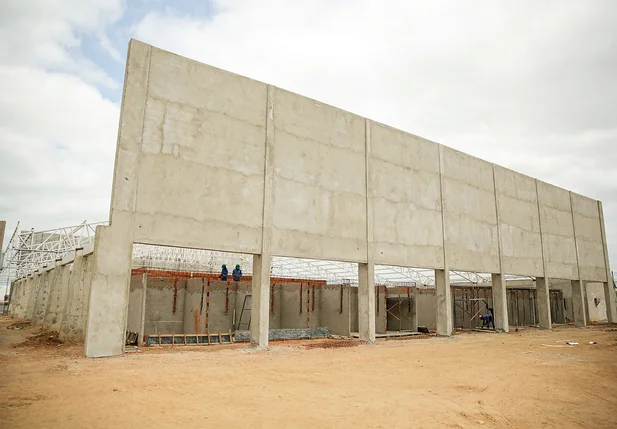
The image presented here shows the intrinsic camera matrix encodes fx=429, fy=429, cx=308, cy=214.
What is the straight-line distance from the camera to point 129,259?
1298cm

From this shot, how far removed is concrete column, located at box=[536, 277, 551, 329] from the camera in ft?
93.8

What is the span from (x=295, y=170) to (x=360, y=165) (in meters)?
3.80

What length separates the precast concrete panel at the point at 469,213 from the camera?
23.5m

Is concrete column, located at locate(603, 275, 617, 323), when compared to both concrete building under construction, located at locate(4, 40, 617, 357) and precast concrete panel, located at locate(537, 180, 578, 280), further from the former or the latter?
concrete building under construction, located at locate(4, 40, 617, 357)

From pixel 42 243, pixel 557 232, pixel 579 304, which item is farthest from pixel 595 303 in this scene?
pixel 42 243

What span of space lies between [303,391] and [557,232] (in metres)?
29.5

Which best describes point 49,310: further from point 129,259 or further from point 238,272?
point 129,259

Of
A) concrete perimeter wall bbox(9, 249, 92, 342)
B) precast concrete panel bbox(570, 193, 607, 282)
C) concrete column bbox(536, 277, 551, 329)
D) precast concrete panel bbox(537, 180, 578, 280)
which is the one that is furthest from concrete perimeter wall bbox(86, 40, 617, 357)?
precast concrete panel bbox(570, 193, 607, 282)

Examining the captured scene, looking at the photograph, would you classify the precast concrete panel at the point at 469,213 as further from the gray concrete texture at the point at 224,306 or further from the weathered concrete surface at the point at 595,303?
the weathered concrete surface at the point at 595,303

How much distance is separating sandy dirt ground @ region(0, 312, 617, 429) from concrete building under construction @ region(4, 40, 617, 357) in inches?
114

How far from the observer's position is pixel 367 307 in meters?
18.6

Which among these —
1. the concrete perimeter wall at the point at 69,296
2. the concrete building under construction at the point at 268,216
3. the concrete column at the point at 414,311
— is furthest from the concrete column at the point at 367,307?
the concrete perimeter wall at the point at 69,296

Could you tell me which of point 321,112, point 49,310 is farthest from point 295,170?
point 49,310

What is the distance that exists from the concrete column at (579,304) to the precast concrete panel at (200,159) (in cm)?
2731
